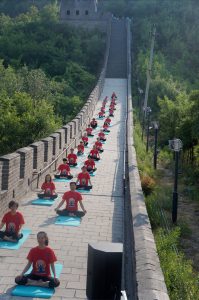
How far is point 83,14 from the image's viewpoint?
208ft

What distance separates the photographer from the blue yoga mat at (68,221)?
10.2 metres

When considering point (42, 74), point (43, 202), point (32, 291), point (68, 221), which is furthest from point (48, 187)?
point (42, 74)

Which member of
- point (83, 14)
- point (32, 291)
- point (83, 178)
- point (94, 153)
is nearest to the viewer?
point (32, 291)

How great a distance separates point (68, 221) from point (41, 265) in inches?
140

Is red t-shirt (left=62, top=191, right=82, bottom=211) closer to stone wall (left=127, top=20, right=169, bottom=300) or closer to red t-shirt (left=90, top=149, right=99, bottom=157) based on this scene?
stone wall (left=127, top=20, right=169, bottom=300)

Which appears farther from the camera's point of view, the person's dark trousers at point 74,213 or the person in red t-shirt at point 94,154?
the person in red t-shirt at point 94,154

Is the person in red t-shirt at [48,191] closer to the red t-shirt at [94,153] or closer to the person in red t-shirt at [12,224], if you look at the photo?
the person in red t-shirt at [12,224]

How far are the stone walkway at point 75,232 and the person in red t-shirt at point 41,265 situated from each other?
7.1 inches

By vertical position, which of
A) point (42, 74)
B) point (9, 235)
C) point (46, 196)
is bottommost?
point (46, 196)

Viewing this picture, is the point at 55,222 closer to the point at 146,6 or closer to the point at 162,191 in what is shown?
the point at 162,191

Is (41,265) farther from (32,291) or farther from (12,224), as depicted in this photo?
(12,224)

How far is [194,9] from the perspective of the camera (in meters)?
66.8

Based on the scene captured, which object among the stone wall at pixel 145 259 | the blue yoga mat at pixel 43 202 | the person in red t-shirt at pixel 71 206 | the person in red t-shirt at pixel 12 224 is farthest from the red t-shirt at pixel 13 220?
the blue yoga mat at pixel 43 202

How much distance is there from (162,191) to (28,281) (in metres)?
11.0
